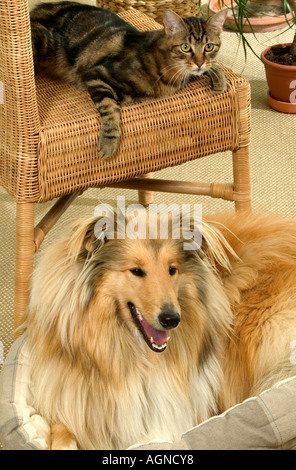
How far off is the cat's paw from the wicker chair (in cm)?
2

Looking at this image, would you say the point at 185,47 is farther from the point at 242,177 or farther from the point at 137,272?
the point at 137,272

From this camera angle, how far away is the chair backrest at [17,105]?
154 cm

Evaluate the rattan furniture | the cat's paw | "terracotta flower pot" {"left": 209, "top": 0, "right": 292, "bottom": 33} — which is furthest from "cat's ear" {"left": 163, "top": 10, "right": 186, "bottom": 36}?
"terracotta flower pot" {"left": 209, "top": 0, "right": 292, "bottom": 33}

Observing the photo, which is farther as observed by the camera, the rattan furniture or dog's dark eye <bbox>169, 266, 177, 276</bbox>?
the rattan furniture

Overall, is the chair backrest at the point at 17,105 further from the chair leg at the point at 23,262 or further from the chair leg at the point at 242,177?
the chair leg at the point at 242,177

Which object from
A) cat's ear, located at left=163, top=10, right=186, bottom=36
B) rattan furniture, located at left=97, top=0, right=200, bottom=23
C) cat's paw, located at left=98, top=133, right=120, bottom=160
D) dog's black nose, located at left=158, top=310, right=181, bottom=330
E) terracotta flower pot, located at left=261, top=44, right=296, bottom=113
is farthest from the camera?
rattan furniture, located at left=97, top=0, right=200, bottom=23

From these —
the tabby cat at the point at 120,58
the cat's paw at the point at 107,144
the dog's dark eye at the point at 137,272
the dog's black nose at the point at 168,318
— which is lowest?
the dog's black nose at the point at 168,318

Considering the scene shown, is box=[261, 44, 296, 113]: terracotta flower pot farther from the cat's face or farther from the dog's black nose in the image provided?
the dog's black nose

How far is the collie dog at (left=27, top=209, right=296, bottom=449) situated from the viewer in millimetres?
1466

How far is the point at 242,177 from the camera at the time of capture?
2.02 meters

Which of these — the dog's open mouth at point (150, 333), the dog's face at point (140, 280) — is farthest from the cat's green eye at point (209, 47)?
the dog's open mouth at point (150, 333)

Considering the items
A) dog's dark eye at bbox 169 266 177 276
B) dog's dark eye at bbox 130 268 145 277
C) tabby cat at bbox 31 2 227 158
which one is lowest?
dog's dark eye at bbox 169 266 177 276

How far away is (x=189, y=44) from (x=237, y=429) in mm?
955

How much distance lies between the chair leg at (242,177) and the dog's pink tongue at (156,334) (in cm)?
67
